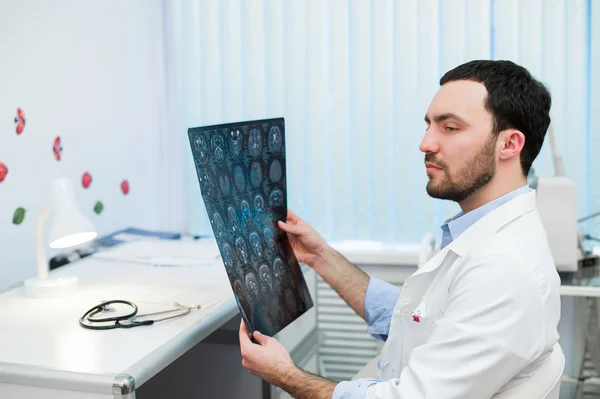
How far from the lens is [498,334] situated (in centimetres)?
113

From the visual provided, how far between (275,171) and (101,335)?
52cm

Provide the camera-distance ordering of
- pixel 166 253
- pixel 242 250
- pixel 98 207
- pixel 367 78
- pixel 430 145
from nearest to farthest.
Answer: pixel 430 145
pixel 242 250
pixel 166 253
pixel 98 207
pixel 367 78

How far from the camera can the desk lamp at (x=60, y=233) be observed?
5.60 ft

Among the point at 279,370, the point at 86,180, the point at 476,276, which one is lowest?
the point at 279,370

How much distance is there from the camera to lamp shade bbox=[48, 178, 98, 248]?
1701 mm

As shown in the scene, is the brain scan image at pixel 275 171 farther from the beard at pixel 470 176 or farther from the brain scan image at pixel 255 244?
the beard at pixel 470 176

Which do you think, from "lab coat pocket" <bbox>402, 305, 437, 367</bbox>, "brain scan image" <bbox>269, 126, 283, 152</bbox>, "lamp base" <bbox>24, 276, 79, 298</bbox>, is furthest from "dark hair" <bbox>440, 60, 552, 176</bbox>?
"lamp base" <bbox>24, 276, 79, 298</bbox>

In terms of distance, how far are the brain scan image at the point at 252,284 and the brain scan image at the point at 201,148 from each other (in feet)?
0.85

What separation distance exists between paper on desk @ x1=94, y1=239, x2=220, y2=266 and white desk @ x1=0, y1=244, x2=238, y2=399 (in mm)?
70

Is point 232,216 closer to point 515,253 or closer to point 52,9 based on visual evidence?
point 515,253

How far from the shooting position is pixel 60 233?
1698 millimetres

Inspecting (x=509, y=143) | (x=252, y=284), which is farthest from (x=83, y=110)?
(x=509, y=143)

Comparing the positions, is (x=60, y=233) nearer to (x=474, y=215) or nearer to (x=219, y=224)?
(x=219, y=224)

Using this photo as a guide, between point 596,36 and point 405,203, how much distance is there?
0.89 meters
